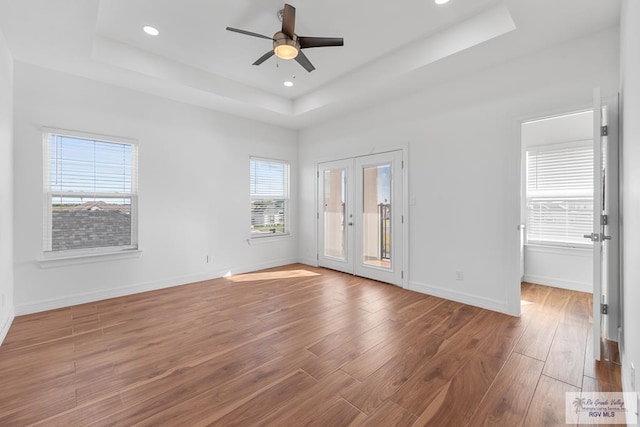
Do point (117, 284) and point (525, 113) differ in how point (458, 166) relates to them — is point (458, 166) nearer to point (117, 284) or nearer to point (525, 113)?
point (525, 113)

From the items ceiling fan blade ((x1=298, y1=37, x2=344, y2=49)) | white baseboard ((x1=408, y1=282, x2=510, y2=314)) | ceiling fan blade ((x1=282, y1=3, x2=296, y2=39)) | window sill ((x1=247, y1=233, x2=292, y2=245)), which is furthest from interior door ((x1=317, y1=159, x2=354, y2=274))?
ceiling fan blade ((x1=282, y1=3, x2=296, y2=39))

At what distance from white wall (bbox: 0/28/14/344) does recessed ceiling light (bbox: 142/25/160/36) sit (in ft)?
3.97

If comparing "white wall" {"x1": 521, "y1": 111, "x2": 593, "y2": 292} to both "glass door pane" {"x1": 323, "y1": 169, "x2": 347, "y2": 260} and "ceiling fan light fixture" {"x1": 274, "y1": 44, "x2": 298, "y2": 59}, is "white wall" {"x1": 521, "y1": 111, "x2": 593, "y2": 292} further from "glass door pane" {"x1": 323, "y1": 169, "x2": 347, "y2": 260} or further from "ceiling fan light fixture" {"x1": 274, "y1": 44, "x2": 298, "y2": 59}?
"ceiling fan light fixture" {"x1": 274, "y1": 44, "x2": 298, "y2": 59}

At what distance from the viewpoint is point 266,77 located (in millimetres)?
4207

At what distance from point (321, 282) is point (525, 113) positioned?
3449 mm

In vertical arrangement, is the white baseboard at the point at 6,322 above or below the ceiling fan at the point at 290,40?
Result: below

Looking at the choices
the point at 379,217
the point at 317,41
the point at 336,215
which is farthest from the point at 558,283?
the point at 317,41

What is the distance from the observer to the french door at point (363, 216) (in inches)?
172

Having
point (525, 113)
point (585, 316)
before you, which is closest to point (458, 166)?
point (525, 113)

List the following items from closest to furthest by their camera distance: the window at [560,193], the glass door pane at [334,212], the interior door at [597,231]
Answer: the interior door at [597,231], the window at [560,193], the glass door pane at [334,212]

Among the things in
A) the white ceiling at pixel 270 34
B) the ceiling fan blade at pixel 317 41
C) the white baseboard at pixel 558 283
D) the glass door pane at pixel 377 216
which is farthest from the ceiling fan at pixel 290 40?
the white baseboard at pixel 558 283

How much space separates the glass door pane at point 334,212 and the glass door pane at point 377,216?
48 cm

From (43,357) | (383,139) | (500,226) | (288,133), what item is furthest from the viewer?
(288,133)

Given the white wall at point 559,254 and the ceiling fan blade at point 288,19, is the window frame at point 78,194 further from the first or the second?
the white wall at point 559,254
